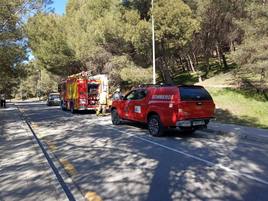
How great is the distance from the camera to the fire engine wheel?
13609 millimetres

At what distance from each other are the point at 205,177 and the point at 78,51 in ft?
120

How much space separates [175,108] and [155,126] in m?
1.19

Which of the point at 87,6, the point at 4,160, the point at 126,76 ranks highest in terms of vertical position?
the point at 87,6

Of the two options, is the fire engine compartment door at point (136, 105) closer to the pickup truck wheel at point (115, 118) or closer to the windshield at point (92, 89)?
the pickup truck wheel at point (115, 118)

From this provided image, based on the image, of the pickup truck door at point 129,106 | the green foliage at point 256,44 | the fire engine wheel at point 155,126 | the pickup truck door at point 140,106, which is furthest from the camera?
the green foliage at point 256,44

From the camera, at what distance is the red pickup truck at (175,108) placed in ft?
43.3

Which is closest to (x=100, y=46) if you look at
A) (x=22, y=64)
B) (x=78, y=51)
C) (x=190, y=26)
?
(x=78, y=51)

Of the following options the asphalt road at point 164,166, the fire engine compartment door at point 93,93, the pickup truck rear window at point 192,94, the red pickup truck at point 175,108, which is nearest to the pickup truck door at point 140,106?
the red pickup truck at point 175,108

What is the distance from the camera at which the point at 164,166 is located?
852cm

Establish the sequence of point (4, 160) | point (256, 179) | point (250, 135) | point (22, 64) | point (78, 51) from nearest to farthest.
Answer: point (256, 179) < point (4, 160) < point (250, 135) < point (22, 64) < point (78, 51)

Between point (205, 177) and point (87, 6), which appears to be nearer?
point (205, 177)

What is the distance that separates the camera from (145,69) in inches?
1348

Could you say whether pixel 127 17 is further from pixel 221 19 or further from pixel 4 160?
pixel 4 160

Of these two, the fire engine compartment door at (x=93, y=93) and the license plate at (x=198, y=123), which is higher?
the fire engine compartment door at (x=93, y=93)
